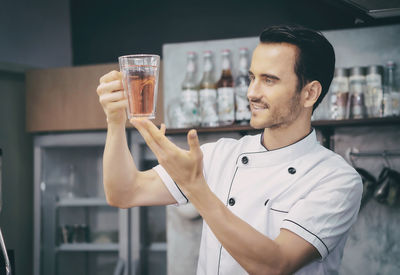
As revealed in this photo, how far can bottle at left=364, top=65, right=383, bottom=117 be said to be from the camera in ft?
Answer: 7.55

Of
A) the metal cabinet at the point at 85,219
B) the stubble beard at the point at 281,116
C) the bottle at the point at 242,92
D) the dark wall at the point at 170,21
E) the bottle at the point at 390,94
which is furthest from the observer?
the dark wall at the point at 170,21

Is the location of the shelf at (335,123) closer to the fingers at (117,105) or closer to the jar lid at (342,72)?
the jar lid at (342,72)

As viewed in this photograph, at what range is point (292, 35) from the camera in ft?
4.44

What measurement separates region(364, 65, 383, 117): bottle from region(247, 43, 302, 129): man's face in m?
1.11

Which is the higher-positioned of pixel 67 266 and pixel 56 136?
pixel 56 136

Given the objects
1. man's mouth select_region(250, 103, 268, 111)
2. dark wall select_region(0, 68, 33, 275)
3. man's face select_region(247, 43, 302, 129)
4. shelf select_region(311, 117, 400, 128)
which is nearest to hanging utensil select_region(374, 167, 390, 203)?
shelf select_region(311, 117, 400, 128)

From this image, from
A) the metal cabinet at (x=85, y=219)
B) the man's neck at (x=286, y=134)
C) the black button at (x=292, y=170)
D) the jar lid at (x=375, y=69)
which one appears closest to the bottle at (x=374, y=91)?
the jar lid at (x=375, y=69)

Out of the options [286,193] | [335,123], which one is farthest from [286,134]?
[335,123]

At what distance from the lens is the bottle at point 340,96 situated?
92.0 inches

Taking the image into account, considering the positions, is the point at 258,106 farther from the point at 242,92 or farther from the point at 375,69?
the point at 375,69

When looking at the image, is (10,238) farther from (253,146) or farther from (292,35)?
(292,35)

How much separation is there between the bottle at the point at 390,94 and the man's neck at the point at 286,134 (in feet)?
3.54

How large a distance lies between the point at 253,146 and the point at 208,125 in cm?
102

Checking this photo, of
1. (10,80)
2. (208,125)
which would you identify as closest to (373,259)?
(208,125)
